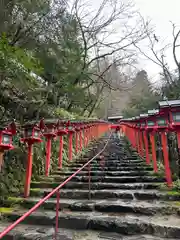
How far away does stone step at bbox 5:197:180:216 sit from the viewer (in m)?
3.15

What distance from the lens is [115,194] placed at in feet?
12.6

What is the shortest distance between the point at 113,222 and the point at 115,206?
51 cm

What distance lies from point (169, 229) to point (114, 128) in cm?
2415

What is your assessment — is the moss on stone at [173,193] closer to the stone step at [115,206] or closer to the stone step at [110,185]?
the stone step at [115,206]

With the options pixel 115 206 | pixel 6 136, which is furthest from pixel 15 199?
pixel 115 206

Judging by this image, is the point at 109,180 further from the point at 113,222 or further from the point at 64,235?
the point at 64,235

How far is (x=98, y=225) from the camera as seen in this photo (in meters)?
2.86

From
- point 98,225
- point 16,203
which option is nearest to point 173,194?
point 98,225

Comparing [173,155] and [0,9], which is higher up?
[0,9]

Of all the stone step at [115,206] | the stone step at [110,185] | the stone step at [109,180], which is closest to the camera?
the stone step at [115,206]

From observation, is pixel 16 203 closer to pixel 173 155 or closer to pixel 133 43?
pixel 173 155

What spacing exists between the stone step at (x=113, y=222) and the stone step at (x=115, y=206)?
0.11 meters

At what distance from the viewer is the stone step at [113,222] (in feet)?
8.64

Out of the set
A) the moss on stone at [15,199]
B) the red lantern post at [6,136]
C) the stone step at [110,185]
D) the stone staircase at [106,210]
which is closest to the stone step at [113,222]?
the stone staircase at [106,210]
